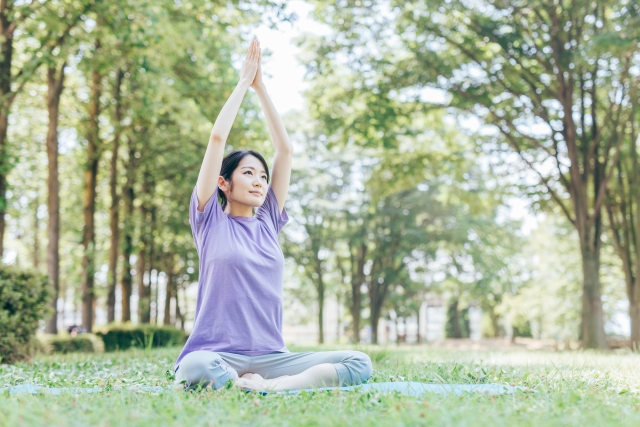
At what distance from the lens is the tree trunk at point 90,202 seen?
13.9m

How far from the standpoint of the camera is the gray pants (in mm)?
3381

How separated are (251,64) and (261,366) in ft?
6.75

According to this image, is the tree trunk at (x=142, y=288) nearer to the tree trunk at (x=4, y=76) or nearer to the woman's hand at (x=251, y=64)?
the tree trunk at (x=4, y=76)

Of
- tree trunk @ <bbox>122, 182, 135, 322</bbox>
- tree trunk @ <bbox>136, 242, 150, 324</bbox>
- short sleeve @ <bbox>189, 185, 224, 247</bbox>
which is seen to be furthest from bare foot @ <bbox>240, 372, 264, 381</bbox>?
tree trunk @ <bbox>136, 242, 150, 324</bbox>

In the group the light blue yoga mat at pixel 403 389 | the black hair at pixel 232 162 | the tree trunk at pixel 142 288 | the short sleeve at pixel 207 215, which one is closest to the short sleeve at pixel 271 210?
the black hair at pixel 232 162

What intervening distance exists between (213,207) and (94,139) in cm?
1179

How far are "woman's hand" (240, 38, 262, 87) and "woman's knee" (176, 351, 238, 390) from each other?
1.86 metres

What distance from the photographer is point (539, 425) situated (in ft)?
7.85

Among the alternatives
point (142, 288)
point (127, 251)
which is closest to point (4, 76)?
point (127, 251)

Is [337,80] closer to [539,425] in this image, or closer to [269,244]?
[269,244]

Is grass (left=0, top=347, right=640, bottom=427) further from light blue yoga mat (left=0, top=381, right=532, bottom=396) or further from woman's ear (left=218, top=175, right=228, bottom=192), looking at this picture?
woman's ear (left=218, top=175, right=228, bottom=192)

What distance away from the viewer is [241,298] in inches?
144

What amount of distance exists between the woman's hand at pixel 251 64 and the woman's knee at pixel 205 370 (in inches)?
73.3

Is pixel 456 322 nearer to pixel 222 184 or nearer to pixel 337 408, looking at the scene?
pixel 222 184
